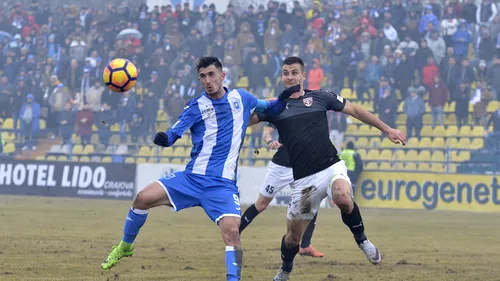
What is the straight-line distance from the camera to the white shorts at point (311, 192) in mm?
8914

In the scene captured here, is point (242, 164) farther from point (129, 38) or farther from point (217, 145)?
point (217, 145)

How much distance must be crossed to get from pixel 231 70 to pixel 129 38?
175 inches

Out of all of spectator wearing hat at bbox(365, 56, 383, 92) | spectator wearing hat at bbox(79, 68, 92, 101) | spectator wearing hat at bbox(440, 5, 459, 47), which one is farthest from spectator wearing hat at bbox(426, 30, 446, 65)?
spectator wearing hat at bbox(79, 68, 92, 101)

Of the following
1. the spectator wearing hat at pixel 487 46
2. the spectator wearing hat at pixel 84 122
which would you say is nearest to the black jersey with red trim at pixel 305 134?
the spectator wearing hat at pixel 487 46

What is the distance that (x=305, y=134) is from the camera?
355 inches

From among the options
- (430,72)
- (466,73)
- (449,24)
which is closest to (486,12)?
(449,24)

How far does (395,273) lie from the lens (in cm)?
1030

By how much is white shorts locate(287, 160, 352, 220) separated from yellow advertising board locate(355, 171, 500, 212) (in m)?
16.1

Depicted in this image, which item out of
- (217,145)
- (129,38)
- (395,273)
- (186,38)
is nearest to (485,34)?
(186,38)

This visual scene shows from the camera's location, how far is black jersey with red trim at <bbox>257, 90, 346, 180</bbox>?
9.00 meters

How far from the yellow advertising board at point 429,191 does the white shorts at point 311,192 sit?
1606cm

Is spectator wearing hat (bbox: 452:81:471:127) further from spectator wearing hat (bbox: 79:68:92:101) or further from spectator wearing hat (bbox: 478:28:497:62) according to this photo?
spectator wearing hat (bbox: 79:68:92:101)

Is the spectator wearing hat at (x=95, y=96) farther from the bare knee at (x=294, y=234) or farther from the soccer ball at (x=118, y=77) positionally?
the bare knee at (x=294, y=234)

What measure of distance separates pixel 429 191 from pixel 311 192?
1679 cm
